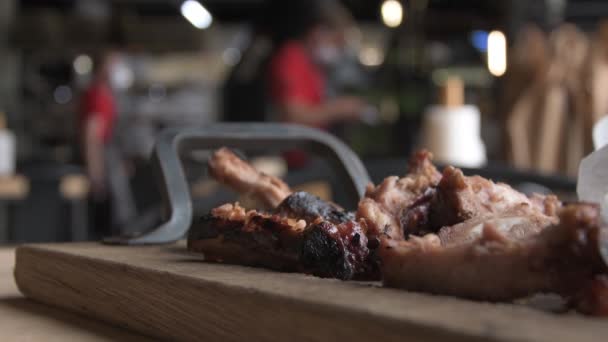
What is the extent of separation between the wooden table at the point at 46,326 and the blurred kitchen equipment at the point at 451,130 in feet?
5.63

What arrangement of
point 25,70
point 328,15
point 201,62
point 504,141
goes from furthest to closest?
point 201,62, point 25,70, point 328,15, point 504,141

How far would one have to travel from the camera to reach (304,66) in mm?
4797

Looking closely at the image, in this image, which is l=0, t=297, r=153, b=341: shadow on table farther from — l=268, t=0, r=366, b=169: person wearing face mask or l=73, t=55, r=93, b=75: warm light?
l=73, t=55, r=93, b=75: warm light

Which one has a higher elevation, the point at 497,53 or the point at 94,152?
the point at 497,53

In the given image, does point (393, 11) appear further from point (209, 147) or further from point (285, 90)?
point (209, 147)

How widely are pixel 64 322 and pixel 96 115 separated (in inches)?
249

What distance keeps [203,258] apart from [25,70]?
1067 centimetres

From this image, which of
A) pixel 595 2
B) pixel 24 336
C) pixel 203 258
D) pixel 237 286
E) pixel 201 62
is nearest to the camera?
pixel 237 286

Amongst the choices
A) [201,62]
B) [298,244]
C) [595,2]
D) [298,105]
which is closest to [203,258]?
[298,244]

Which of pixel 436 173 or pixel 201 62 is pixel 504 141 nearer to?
pixel 436 173

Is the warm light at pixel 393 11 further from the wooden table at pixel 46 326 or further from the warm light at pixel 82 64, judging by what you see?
the warm light at pixel 82 64

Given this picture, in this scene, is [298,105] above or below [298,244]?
above

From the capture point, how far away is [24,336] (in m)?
0.87

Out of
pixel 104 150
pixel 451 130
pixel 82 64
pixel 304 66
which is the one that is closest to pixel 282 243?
pixel 451 130
